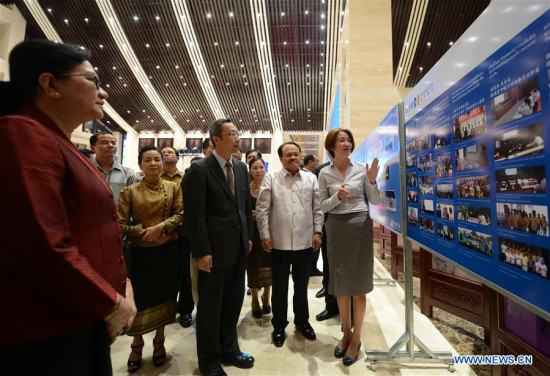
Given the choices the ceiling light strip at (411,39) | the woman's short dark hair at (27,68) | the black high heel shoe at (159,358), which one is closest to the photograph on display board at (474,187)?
the woman's short dark hair at (27,68)

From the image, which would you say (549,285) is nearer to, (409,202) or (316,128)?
(409,202)

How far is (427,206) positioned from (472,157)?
51 centimetres

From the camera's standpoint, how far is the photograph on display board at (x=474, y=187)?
97cm

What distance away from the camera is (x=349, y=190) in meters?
1.99

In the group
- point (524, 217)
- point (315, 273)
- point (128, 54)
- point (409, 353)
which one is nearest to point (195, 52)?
point (128, 54)

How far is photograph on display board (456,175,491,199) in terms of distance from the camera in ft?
3.17

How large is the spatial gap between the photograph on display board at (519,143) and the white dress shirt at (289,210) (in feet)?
4.89


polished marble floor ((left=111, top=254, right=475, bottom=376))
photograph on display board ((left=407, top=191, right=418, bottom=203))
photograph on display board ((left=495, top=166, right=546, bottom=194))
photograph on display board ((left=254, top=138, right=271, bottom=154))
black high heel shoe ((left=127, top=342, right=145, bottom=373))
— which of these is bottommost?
polished marble floor ((left=111, top=254, right=475, bottom=376))

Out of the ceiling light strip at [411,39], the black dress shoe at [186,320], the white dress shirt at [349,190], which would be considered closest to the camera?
the white dress shirt at [349,190]

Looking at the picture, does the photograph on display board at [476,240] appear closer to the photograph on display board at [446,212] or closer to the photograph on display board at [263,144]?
the photograph on display board at [446,212]

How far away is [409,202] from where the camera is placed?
1.76 meters

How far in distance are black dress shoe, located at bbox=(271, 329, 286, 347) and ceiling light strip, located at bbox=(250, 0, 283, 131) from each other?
11.9 m

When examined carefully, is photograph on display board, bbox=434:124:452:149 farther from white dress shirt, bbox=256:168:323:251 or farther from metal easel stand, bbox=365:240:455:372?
white dress shirt, bbox=256:168:323:251

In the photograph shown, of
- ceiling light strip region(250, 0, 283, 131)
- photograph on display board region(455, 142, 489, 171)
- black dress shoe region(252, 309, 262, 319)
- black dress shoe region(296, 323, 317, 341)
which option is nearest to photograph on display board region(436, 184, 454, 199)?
photograph on display board region(455, 142, 489, 171)
